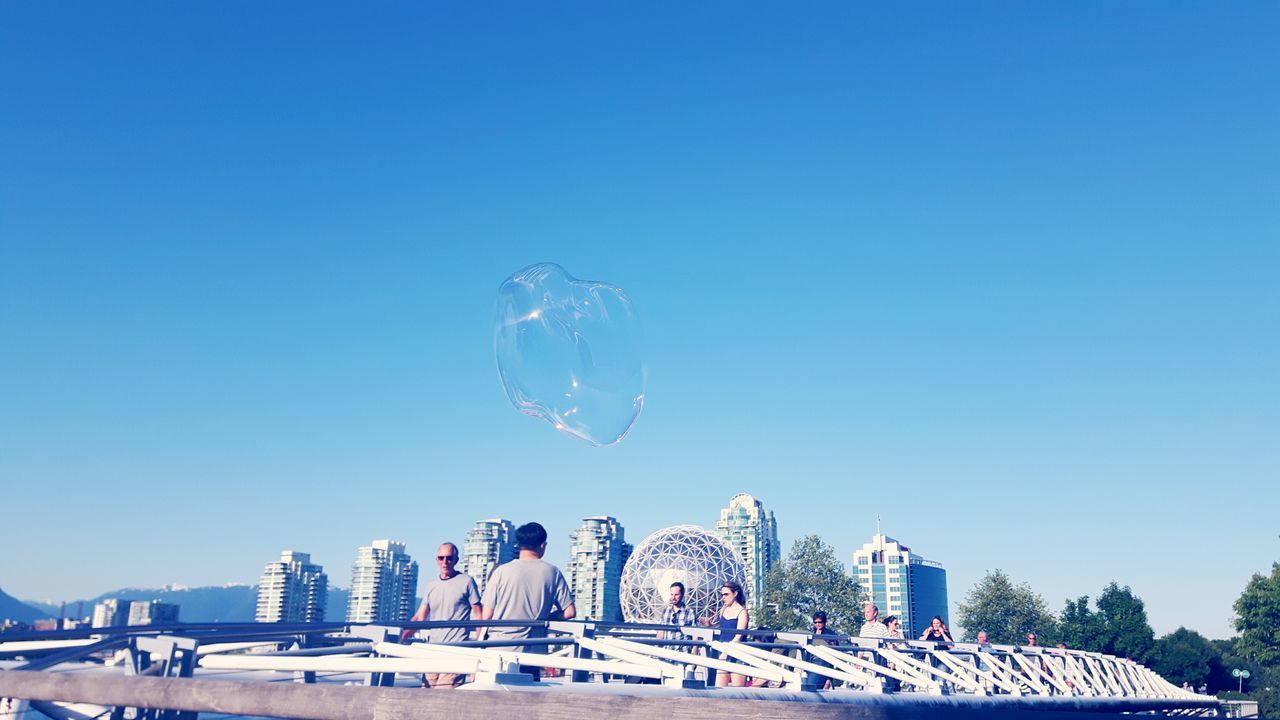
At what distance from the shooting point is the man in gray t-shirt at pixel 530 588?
28.2ft

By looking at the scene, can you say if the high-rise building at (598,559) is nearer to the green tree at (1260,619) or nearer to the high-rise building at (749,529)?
the high-rise building at (749,529)

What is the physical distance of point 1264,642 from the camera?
63.3m

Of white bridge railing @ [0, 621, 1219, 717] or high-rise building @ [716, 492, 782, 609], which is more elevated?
high-rise building @ [716, 492, 782, 609]

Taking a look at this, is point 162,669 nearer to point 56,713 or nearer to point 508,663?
point 56,713

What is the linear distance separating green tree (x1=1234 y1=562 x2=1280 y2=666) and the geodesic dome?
4169 centimetres

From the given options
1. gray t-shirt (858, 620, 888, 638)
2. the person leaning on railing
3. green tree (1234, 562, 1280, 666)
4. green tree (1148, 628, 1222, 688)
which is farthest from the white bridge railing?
green tree (1148, 628, 1222, 688)

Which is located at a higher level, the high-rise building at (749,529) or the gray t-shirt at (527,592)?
the high-rise building at (749,529)

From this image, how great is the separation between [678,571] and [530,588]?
34007 millimetres

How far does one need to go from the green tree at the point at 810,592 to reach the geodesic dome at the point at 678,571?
54.9ft

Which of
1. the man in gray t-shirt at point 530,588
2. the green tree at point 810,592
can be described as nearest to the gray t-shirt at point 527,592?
the man in gray t-shirt at point 530,588

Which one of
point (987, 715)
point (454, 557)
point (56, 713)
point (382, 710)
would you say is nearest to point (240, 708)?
point (382, 710)

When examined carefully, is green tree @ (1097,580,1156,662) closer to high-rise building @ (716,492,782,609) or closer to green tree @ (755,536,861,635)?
green tree @ (755,536,861,635)

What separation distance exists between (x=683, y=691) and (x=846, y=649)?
24.7ft

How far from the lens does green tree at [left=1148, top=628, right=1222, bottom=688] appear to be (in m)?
75.3
